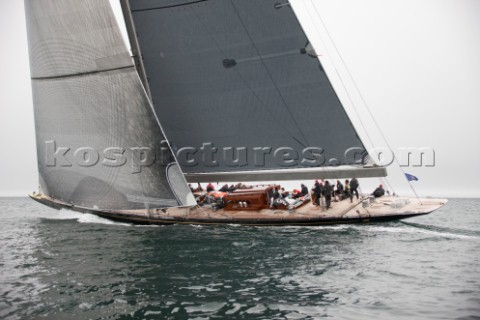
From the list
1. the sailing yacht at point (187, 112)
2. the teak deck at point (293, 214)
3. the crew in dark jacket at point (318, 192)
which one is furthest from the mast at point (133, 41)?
the crew in dark jacket at point (318, 192)

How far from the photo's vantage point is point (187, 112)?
60.7 feet

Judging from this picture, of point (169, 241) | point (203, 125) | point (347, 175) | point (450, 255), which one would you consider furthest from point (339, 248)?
point (203, 125)

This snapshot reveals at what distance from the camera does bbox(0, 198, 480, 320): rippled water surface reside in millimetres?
7762

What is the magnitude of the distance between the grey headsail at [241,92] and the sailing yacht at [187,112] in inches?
1.6

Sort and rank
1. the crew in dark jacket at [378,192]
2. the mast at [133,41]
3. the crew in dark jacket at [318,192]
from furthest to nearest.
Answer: the crew in dark jacket at [378,192] → the mast at [133,41] → the crew in dark jacket at [318,192]

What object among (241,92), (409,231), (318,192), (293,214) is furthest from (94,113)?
(409,231)

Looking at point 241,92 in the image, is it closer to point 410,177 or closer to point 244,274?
point 410,177

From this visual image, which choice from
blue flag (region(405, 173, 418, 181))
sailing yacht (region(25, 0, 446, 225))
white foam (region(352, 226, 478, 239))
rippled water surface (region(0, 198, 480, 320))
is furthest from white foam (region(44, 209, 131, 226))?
blue flag (region(405, 173, 418, 181))

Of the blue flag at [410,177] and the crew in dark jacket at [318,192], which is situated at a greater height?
the blue flag at [410,177]

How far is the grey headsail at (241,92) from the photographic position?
1602 centimetres

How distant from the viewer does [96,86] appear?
1658 centimetres

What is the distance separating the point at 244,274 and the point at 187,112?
9.98m

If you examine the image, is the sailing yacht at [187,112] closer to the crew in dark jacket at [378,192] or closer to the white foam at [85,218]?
the white foam at [85,218]

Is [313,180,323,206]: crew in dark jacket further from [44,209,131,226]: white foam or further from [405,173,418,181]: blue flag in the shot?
[44,209,131,226]: white foam
